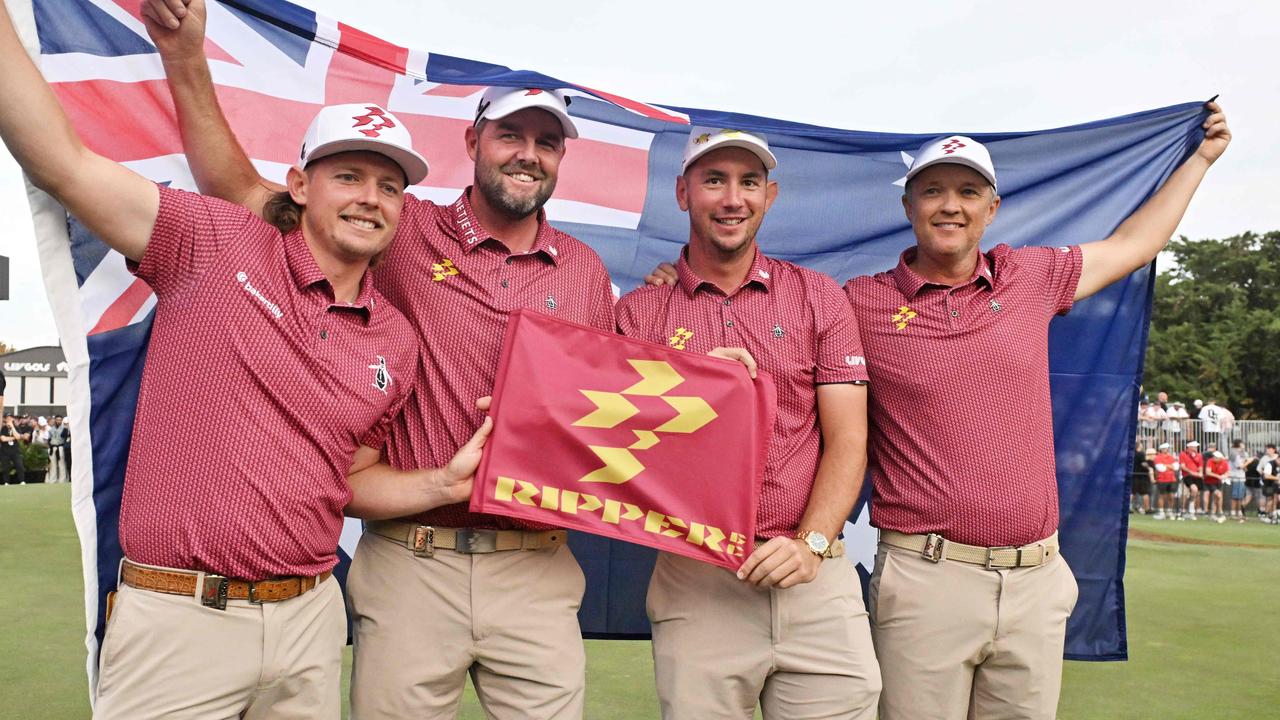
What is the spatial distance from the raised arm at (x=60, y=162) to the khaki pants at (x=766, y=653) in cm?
→ 228

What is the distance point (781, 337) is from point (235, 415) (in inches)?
77.9

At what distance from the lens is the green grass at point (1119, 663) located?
5.79m

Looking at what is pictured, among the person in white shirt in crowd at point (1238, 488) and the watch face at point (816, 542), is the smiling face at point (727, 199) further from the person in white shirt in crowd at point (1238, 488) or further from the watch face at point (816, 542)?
the person in white shirt in crowd at point (1238, 488)

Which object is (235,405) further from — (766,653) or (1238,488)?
(1238,488)

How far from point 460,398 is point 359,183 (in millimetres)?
821

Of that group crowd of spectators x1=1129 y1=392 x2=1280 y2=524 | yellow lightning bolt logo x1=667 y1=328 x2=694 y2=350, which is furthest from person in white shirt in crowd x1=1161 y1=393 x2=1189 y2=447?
yellow lightning bolt logo x1=667 y1=328 x2=694 y2=350

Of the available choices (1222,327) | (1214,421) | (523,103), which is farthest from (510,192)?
(1222,327)

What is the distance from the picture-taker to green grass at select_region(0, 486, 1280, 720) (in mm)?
5789

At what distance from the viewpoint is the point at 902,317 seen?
162 inches

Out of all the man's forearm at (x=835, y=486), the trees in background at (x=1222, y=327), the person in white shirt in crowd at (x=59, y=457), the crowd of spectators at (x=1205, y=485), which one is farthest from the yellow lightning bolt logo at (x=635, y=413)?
the trees in background at (x=1222, y=327)

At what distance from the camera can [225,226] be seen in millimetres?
3059

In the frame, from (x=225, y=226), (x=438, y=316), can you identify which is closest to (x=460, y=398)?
(x=438, y=316)

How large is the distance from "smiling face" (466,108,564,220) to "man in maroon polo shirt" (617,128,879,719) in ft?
1.96

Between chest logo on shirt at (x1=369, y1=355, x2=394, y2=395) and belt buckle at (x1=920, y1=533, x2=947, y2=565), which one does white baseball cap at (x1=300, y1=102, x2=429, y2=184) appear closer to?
chest logo on shirt at (x1=369, y1=355, x2=394, y2=395)
